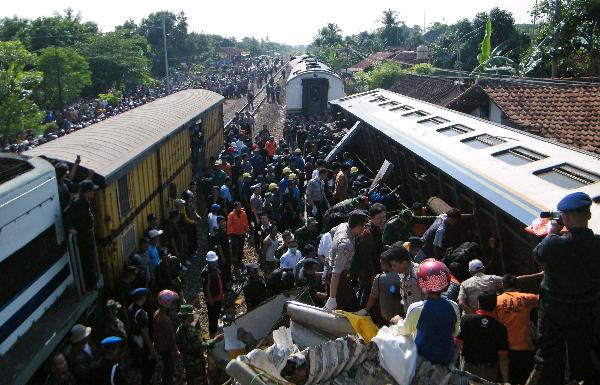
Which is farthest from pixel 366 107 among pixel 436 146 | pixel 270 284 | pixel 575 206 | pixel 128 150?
pixel 575 206

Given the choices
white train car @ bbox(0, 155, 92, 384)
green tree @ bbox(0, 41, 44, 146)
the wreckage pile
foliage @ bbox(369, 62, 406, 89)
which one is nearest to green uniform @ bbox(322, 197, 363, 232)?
white train car @ bbox(0, 155, 92, 384)

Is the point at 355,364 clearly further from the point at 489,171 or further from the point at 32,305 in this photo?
the point at 489,171

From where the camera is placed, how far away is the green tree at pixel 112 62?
36.8m

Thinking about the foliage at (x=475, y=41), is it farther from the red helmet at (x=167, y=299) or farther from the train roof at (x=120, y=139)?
the red helmet at (x=167, y=299)

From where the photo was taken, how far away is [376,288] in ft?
17.3

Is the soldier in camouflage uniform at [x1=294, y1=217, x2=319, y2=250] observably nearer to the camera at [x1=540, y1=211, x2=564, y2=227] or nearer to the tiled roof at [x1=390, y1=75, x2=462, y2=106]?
the camera at [x1=540, y1=211, x2=564, y2=227]

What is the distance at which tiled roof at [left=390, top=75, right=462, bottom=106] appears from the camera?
20.8 m

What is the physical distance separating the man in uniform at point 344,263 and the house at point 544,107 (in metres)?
8.78

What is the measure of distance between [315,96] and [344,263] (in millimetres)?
23578

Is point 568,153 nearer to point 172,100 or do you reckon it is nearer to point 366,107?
point 366,107

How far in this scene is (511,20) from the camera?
111 feet

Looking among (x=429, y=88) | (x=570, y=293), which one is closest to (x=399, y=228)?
(x=570, y=293)

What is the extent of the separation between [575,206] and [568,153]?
13.9ft

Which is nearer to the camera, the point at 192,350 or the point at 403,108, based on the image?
the point at 192,350
